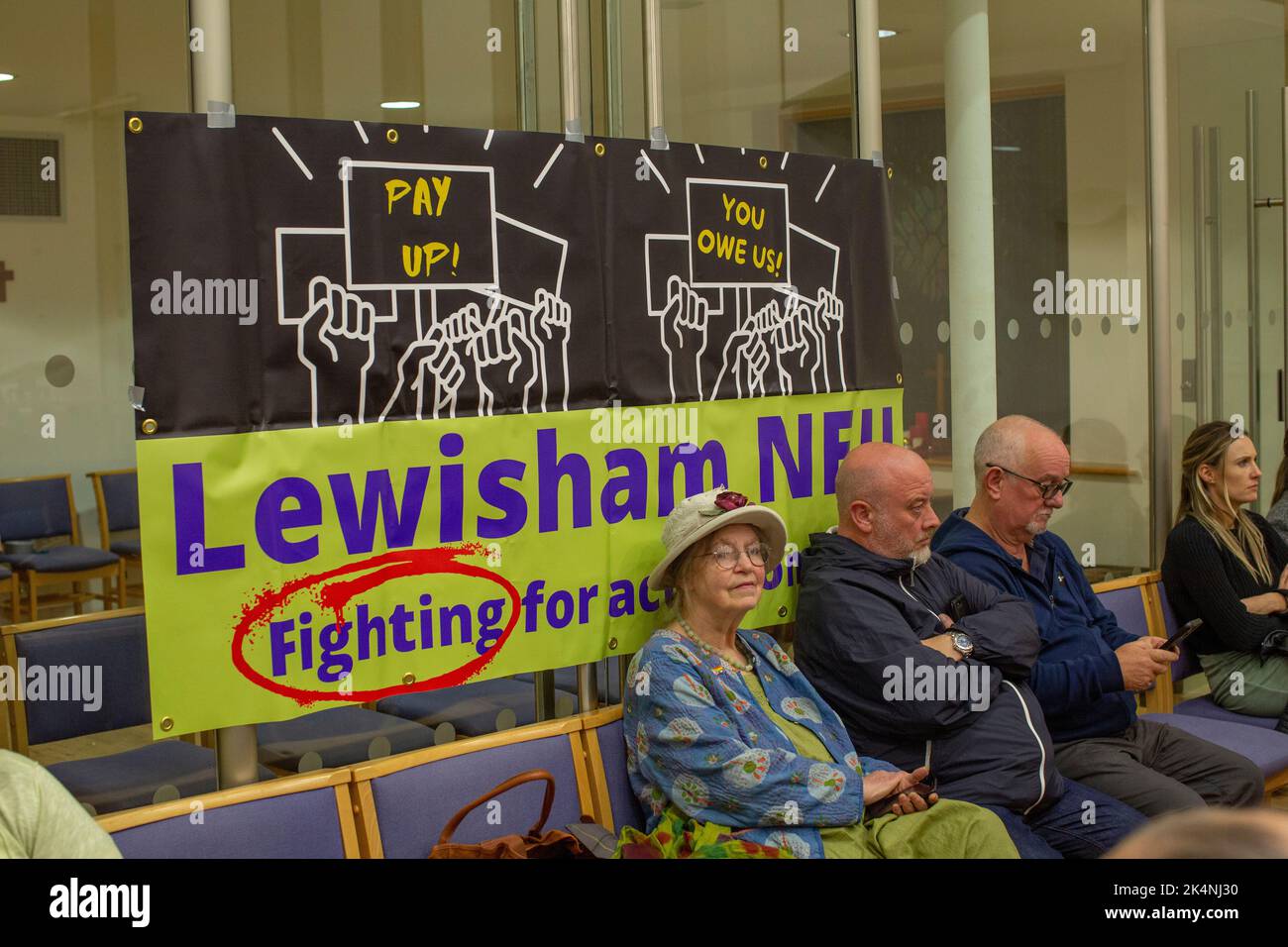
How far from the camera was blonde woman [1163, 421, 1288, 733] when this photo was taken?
4.51 meters

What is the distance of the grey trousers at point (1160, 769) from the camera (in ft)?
11.8

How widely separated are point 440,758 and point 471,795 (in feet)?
0.33

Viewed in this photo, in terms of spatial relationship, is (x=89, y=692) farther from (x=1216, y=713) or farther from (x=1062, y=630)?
(x=1216, y=713)

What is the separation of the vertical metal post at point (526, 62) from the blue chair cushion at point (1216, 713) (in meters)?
2.88

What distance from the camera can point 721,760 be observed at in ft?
9.40

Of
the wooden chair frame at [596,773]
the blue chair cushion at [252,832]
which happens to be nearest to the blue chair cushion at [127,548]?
the blue chair cushion at [252,832]

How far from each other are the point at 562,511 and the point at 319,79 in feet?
3.52

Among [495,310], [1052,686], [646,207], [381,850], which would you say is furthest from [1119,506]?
[381,850]

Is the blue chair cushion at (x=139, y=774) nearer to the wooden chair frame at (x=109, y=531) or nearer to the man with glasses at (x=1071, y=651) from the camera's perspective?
the wooden chair frame at (x=109, y=531)

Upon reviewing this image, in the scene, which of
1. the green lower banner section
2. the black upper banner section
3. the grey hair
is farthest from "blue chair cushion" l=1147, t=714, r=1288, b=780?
the green lower banner section

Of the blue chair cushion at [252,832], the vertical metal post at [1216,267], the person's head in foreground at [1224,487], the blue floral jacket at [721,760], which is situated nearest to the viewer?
the blue chair cushion at [252,832]

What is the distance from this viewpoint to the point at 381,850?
105 inches

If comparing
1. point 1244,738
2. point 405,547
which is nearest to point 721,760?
point 405,547

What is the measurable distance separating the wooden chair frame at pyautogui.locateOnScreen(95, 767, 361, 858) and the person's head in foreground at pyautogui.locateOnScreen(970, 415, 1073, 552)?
6.92ft
